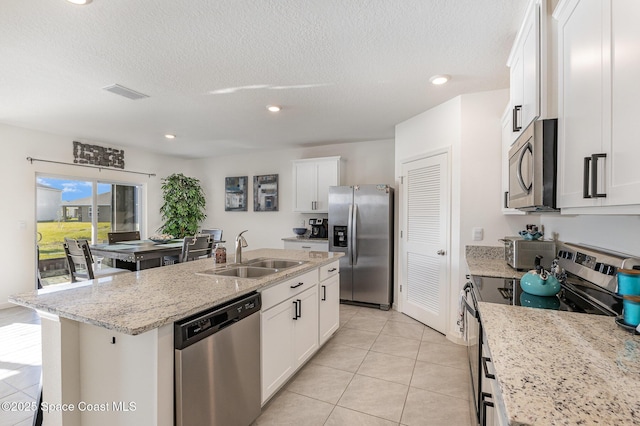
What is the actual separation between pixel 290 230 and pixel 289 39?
3915mm

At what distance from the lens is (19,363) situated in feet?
8.41

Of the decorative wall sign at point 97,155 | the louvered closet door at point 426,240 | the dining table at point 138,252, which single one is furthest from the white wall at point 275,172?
the dining table at point 138,252

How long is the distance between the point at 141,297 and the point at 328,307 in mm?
1770

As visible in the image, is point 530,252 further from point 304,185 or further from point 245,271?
point 304,185

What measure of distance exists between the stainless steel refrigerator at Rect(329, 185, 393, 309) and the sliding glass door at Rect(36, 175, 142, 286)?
13.2ft

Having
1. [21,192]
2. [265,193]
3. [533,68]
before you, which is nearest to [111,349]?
[533,68]

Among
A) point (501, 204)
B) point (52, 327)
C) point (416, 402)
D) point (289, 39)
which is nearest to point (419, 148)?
point (501, 204)

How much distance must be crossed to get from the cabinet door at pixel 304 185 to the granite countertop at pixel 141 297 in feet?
9.52

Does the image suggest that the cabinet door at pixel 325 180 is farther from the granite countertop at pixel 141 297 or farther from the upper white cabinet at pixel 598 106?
the upper white cabinet at pixel 598 106

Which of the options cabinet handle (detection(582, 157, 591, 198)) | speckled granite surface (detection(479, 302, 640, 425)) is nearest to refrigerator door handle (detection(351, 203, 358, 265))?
speckled granite surface (detection(479, 302, 640, 425))

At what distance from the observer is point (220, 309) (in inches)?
61.0

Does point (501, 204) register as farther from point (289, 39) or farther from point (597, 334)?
point (289, 39)

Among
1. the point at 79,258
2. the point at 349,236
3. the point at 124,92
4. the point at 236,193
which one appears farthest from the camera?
the point at 236,193

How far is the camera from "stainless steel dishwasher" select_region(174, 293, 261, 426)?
1.33 metres
